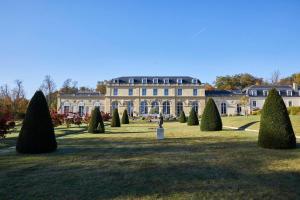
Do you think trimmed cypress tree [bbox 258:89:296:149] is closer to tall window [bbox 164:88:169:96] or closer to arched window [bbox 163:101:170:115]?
tall window [bbox 164:88:169:96]

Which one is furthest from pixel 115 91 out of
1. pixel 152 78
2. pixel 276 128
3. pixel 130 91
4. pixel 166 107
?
pixel 276 128

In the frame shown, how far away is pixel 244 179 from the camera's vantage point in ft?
18.0

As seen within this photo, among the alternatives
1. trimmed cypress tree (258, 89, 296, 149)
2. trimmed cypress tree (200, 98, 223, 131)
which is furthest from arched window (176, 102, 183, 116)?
trimmed cypress tree (258, 89, 296, 149)

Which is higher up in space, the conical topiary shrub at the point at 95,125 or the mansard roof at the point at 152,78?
the mansard roof at the point at 152,78

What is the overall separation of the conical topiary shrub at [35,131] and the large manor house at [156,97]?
49408 millimetres

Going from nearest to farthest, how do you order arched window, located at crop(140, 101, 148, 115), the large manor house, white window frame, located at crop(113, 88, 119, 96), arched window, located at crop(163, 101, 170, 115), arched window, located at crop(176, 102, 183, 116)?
the large manor house → white window frame, located at crop(113, 88, 119, 96) → arched window, located at crop(140, 101, 148, 115) → arched window, located at crop(163, 101, 170, 115) → arched window, located at crop(176, 102, 183, 116)

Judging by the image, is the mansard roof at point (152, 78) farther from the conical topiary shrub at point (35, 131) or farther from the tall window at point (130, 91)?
the conical topiary shrub at point (35, 131)

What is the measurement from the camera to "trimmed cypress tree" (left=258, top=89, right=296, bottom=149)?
9.50 meters

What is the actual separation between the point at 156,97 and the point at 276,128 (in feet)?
165

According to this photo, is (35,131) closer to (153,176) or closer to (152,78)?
(153,176)

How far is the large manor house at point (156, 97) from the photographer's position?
194ft

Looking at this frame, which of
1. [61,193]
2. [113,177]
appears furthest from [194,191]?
[61,193]

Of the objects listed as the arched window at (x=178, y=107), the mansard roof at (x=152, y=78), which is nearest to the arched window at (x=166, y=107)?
the arched window at (x=178, y=107)

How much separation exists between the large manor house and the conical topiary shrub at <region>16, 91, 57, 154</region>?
162 feet
